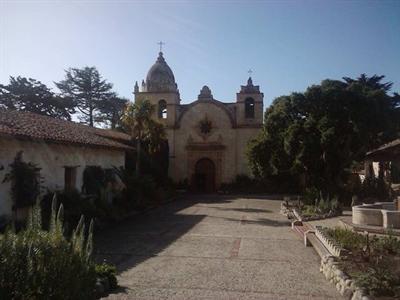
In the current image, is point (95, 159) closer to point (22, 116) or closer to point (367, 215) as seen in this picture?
point (22, 116)

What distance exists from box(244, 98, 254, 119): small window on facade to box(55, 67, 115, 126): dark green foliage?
48.2 feet

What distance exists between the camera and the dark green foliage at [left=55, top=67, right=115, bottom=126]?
44.8m

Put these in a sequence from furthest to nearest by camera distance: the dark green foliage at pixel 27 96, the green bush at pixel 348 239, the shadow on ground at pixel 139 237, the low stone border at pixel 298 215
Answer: the dark green foliage at pixel 27 96
the low stone border at pixel 298 215
the shadow on ground at pixel 139 237
the green bush at pixel 348 239

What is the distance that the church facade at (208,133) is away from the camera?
38906 mm

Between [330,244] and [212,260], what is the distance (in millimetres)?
2924

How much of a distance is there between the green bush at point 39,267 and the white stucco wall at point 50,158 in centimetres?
864

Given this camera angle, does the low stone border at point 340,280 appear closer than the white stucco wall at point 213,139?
Yes

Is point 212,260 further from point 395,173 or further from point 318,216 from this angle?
point 395,173

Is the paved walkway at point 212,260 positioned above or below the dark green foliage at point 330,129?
below

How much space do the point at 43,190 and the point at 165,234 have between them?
4.78 m

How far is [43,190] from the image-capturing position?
15953mm

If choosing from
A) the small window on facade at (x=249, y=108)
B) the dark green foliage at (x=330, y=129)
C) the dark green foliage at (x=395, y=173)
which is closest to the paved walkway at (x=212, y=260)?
the dark green foliage at (x=330, y=129)

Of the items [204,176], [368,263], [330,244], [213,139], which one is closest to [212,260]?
[330,244]

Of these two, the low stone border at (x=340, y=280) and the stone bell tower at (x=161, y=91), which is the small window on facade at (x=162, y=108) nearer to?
the stone bell tower at (x=161, y=91)
